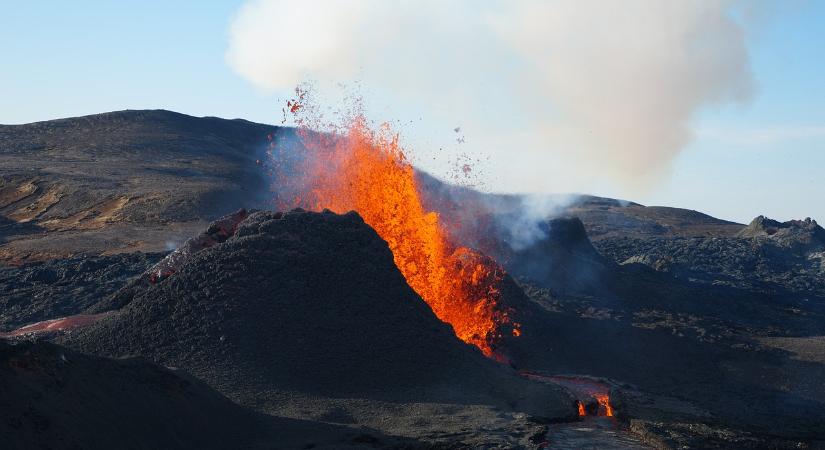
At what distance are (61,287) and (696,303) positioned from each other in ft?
91.3

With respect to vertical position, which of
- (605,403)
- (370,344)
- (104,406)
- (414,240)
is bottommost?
(605,403)

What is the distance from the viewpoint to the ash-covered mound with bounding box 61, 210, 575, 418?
65.4 feet

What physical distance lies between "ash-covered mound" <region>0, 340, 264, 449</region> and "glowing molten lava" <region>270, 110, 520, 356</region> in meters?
11.8

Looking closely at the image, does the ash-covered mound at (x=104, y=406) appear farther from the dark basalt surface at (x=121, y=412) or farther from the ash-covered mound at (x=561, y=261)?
the ash-covered mound at (x=561, y=261)

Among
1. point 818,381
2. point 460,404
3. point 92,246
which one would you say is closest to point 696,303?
point 818,381

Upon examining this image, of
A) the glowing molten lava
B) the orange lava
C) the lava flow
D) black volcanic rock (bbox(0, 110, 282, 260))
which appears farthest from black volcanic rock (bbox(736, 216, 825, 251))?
the orange lava

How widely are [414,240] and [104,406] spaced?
628 inches

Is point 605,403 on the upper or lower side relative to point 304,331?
lower

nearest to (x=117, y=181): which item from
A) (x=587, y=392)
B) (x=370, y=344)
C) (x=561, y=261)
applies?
(x=561, y=261)

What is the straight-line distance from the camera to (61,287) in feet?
116

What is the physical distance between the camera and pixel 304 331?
20969mm

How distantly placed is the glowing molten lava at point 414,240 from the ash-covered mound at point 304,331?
510 centimetres

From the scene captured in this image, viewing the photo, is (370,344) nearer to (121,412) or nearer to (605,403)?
(605,403)

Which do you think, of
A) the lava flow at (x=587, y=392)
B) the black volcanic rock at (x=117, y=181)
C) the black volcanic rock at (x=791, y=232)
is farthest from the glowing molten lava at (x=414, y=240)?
the black volcanic rock at (x=791, y=232)
